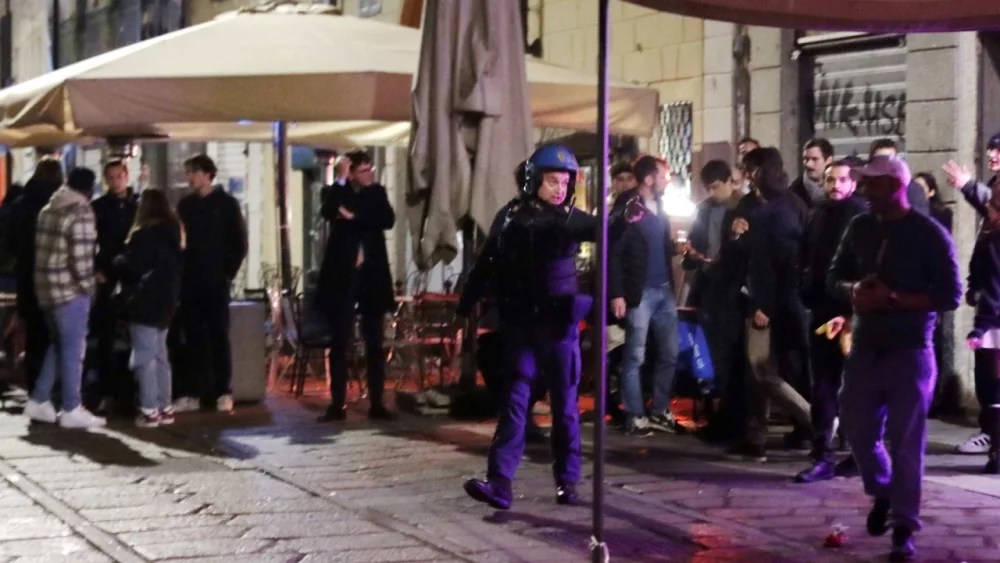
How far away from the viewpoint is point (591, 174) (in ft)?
56.4

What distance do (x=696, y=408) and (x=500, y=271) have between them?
379 cm

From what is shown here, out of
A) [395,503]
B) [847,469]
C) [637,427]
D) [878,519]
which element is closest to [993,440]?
[847,469]

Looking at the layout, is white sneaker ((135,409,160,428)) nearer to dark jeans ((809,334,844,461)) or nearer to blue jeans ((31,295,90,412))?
blue jeans ((31,295,90,412))

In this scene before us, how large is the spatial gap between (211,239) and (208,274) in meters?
0.27

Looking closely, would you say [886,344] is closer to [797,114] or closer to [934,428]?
[934,428]

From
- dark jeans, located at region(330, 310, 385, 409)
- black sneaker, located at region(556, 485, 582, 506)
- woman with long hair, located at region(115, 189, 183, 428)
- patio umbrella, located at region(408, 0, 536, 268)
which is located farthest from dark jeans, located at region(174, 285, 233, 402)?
black sneaker, located at region(556, 485, 582, 506)

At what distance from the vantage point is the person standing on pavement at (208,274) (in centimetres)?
1266

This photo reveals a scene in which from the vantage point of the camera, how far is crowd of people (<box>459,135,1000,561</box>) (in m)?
7.61

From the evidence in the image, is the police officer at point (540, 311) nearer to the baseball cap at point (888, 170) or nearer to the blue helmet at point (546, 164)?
the blue helmet at point (546, 164)

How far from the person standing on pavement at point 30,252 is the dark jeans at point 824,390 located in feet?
19.2

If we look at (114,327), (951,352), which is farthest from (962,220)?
(114,327)

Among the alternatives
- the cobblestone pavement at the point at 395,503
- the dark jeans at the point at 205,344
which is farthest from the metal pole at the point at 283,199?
the cobblestone pavement at the point at 395,503

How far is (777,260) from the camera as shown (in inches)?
399

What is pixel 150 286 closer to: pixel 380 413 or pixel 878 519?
pixel 380 413
